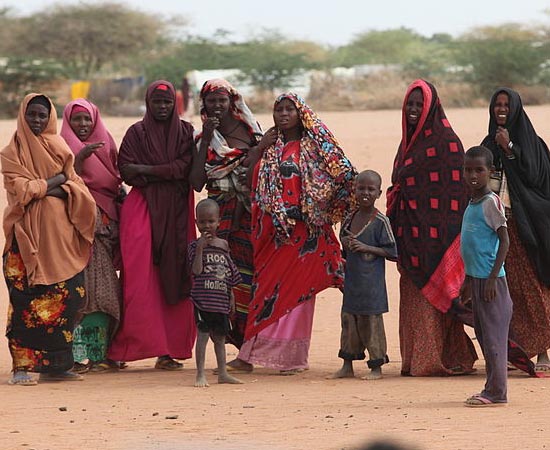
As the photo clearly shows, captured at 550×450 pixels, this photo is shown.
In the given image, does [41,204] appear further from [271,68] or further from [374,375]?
[271,68]

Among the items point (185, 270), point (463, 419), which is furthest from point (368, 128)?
point (463, 419)

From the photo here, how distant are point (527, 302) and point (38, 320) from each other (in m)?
3.17

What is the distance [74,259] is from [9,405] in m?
1.28

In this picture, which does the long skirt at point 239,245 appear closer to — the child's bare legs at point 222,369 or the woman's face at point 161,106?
the woman's face at point 161,106

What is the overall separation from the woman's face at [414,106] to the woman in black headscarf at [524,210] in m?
0.48

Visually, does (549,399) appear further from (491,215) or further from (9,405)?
(9,405)

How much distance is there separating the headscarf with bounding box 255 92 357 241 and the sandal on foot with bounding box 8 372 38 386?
1.84m

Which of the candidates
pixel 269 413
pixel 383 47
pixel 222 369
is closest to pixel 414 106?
pixel 222 369

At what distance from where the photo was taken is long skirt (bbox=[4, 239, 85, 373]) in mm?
8961

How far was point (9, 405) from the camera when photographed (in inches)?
321

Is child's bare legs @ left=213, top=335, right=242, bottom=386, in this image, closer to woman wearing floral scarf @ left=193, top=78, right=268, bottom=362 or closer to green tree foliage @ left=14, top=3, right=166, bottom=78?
woman wearing floral scarf @ left=193, top=78, right=268, bottom=362

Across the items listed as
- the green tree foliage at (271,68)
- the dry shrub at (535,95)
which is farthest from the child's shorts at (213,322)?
the green tree foliage at (271,68)

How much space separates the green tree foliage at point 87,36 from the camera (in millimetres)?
52625

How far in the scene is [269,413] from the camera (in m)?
7.73
